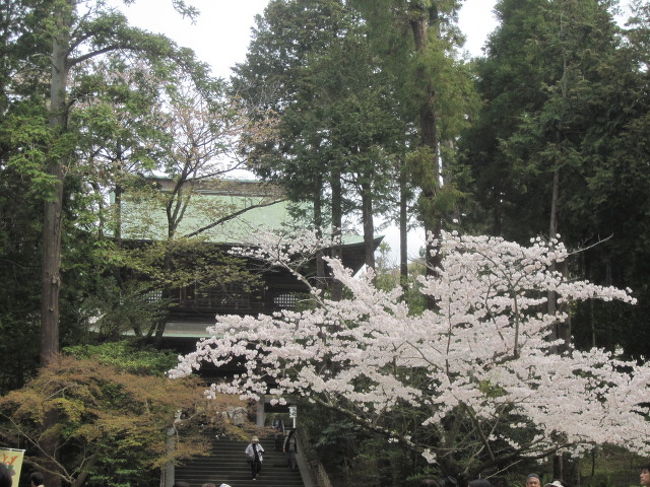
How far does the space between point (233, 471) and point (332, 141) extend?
8.62m

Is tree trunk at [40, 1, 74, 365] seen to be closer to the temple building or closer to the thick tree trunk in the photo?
the temple building

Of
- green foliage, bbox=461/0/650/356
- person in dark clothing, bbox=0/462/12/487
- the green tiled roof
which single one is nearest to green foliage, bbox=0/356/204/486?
the green tiled roof

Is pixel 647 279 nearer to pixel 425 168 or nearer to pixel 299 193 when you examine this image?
pixel 425 168

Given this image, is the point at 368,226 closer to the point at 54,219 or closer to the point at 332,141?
the point at 332,141

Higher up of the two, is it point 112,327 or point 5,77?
point 5,77

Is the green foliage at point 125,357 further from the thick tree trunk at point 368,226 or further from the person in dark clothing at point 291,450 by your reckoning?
the thick tree trunk at point 368,226

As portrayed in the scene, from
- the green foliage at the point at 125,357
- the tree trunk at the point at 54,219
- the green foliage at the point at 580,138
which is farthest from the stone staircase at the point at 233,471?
the green foliage at the point at 580,138

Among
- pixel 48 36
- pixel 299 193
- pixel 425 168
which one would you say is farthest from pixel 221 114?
pixel 425 168

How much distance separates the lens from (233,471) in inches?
777

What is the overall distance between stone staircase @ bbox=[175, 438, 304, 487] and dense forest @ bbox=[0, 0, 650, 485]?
1.50 meters

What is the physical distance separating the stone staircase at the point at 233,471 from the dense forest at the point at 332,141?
4.92ft

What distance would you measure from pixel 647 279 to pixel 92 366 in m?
11.8

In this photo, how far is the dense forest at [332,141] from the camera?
15000mm

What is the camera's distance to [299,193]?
21344mm
